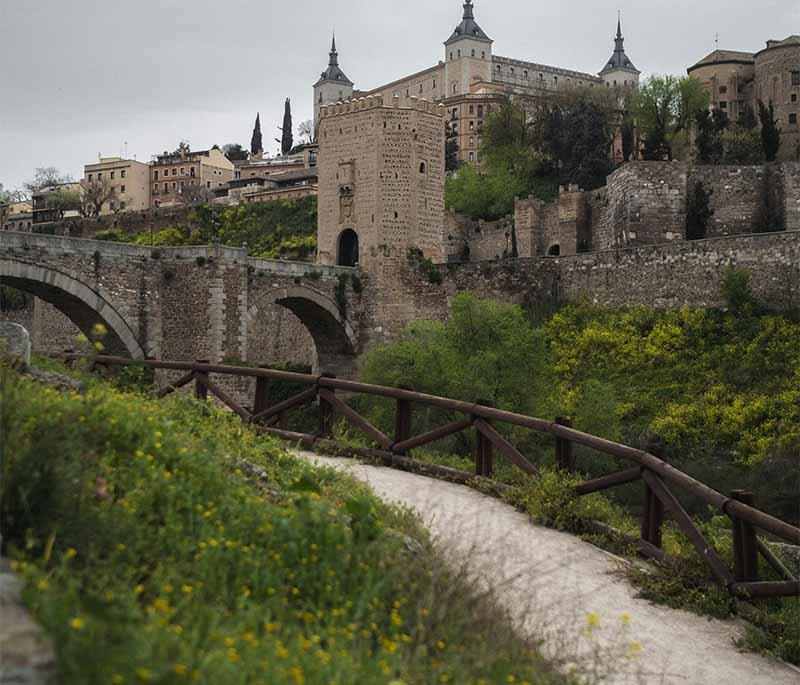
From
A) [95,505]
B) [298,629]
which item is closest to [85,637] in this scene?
[298,629]

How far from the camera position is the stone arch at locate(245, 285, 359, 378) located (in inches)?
1253

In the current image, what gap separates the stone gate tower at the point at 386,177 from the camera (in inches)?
1339

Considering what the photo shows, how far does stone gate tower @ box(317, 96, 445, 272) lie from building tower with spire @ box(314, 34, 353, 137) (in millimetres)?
83141

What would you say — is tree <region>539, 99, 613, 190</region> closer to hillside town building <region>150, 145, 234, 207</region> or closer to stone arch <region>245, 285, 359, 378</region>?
stone arch <region>245, 285, 359, 378</region>

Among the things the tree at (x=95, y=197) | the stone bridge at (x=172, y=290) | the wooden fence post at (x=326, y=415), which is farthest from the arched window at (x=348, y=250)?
the tree at (x=95, y=197)

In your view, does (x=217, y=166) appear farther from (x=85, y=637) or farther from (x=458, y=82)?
(x=85, y=637)

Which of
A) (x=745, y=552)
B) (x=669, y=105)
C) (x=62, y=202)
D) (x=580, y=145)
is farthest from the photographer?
(x=62, y=202)

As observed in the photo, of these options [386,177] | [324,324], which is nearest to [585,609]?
[324,324]

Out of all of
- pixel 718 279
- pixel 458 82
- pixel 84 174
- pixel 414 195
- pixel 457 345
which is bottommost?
pixel 457 345

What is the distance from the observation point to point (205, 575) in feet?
15.0

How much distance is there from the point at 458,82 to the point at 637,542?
9713 cm

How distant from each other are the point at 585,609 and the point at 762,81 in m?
64.1

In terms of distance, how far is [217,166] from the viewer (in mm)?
92750

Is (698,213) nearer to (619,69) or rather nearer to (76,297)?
(76,297)
